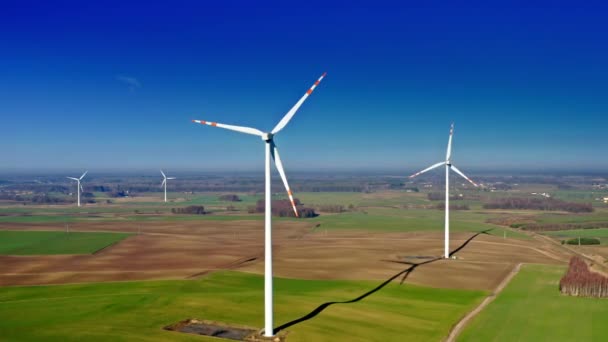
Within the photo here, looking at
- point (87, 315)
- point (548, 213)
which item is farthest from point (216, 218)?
point (87, 315)

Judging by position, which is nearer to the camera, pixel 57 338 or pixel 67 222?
pixel 57 338

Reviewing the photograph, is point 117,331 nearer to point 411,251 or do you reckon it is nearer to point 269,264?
point 269,264

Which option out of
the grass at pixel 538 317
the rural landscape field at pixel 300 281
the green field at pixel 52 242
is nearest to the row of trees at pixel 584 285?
the grass at pixel 538 317

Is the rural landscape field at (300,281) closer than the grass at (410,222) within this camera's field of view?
Yes

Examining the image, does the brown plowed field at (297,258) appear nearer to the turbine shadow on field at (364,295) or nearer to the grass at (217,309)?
the turbine shadow on field at (364,295)

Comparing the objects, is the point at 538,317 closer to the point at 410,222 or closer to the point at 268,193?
the point at 268,193
